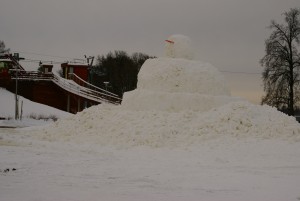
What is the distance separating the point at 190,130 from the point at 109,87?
39.1 m

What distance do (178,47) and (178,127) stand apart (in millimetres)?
5166

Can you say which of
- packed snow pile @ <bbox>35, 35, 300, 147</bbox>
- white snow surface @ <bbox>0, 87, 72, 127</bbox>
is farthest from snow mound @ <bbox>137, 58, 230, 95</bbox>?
white snow surface @ <bbox>0, 87, 72, 127</bbox>

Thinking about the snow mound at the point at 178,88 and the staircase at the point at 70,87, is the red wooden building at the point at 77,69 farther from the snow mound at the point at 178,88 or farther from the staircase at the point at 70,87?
the snow mound at the point at 178,88

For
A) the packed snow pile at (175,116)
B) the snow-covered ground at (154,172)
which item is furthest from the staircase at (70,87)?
the snow-covered ground at (154,172)

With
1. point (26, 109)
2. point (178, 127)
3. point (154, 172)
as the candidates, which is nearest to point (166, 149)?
point (178, 127)

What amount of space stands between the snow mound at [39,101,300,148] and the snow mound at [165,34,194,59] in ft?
11.8

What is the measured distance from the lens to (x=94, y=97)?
35.1 meters

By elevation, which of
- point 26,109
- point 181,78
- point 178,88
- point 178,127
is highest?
point 181,78

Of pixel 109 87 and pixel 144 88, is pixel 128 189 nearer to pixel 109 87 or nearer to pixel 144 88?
pixel 144 88

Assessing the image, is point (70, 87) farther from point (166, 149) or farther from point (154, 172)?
point (154, 172)

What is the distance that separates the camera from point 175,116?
14883mm

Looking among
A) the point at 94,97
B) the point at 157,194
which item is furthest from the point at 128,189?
the point at 94,97

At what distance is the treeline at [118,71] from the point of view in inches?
2002

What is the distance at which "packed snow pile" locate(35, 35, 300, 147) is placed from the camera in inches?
534
